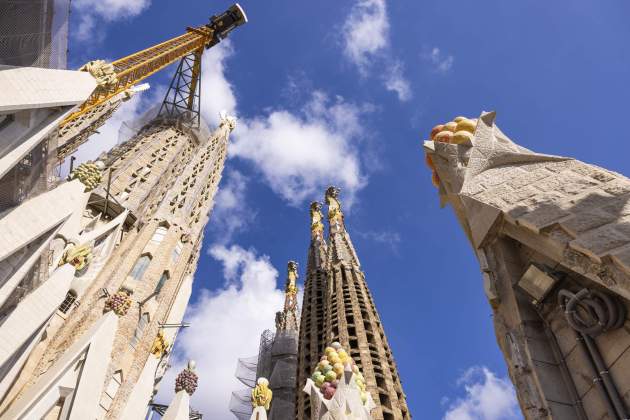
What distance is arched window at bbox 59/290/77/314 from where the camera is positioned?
39.7 ft

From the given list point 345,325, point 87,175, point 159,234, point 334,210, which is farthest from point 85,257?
point 334,210

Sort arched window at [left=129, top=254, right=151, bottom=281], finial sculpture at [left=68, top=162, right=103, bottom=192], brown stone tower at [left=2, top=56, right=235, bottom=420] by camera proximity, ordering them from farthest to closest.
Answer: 1. arched window at [left=129, top=254, right=151, bottom=281]
2. finial sculpture at [left=68, top=162, right=103, bottom=192]
3. brown stone tower at [left=2, top=56, right=235, bottom=420]

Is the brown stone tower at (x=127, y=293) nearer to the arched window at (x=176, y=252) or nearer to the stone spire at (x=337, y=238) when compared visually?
the arched window at (x=176, y=252)

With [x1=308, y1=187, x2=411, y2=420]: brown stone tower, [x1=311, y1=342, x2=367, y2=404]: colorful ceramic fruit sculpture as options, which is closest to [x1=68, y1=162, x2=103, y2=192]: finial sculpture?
[x1=311, y1=342, x2=367, y2=404]: colorful ceramic fruit sculpture

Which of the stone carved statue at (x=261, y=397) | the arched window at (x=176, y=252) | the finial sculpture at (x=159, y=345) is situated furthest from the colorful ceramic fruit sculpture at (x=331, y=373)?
the arched window at (x=176, y=252)

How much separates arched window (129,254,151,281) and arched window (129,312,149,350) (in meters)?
1.13

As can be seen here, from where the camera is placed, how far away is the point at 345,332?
24.7 metres

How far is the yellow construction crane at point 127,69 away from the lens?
1197 centimetres

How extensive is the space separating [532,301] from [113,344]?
33.3ft

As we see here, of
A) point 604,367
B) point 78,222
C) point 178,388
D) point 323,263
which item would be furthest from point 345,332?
point 604,367

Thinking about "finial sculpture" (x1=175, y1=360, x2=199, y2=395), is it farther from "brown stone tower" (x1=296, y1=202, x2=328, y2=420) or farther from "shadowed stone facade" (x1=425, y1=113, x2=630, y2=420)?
"brown stone tower" (x1=296, y1=202, x2=328, y2=420)

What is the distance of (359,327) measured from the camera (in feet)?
82.6

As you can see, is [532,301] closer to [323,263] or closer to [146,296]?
[146,296]

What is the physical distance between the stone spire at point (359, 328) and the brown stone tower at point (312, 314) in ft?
3.17
